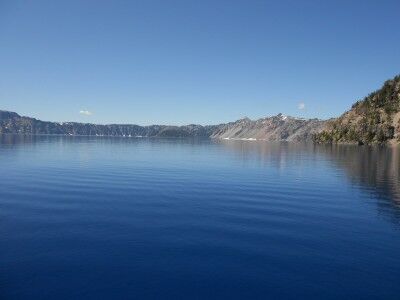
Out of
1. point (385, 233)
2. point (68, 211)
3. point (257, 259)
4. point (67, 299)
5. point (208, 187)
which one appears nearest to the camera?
point (67, 299)

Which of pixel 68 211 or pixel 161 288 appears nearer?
pixel 161 288

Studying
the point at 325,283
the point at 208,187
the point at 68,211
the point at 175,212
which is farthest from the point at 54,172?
the point at 325,283

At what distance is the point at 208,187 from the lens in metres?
52.8

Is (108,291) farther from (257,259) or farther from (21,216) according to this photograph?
(21,216)

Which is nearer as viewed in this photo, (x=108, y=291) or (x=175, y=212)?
(x=108, y=291)

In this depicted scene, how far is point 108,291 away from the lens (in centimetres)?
1855

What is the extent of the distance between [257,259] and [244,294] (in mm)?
4749

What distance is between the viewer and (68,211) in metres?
34.5

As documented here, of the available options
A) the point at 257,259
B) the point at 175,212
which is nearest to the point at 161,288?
the point at 257,259

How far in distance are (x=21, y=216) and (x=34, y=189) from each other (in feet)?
51.7

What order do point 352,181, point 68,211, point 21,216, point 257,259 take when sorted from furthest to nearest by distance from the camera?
point 352,181, point 68,211, point 21,216, point 257,259

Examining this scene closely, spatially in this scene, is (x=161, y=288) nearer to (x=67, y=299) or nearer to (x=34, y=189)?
(x=67, y=299)

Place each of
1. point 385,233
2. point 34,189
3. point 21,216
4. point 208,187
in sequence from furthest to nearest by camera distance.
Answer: point 208,187 < point 34,189 < point 21,216 < point 385,233

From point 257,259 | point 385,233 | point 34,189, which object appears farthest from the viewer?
point 34,189
